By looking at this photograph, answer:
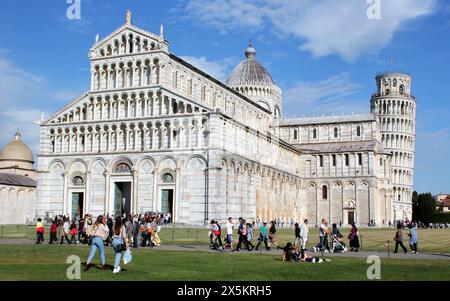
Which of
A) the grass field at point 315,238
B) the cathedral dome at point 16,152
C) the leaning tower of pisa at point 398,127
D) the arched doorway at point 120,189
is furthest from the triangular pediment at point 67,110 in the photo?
the leaning tower of pisa at point 398,127

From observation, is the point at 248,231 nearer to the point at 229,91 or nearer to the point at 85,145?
the point at 85,145

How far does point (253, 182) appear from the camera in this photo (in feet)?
219

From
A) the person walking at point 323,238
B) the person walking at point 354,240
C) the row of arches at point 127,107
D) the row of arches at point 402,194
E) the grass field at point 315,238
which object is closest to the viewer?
the person walking at point 323,238

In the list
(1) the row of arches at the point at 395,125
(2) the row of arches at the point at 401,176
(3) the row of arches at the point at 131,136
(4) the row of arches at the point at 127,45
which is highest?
(4) the row of arches at the point at 127,45

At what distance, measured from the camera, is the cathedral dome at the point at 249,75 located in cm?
9569

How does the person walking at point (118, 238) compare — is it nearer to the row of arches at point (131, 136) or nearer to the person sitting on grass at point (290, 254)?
the person sitting on grass at point (290, 254)

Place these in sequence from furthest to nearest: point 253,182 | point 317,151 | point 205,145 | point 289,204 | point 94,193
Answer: point 317,151 < point 289,204 < point 253,182 < point 94,193 < point 205,145

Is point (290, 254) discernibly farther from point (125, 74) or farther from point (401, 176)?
point (401, 176)

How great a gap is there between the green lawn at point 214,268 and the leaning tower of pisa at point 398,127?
93.1m

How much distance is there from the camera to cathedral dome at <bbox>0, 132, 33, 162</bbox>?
92500 mm

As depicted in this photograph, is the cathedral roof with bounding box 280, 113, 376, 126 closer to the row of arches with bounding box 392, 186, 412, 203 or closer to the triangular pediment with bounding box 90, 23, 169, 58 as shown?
the row of arches with bounding box 392, 186, 412, 203

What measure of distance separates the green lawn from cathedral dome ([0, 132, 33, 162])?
2838 inches
